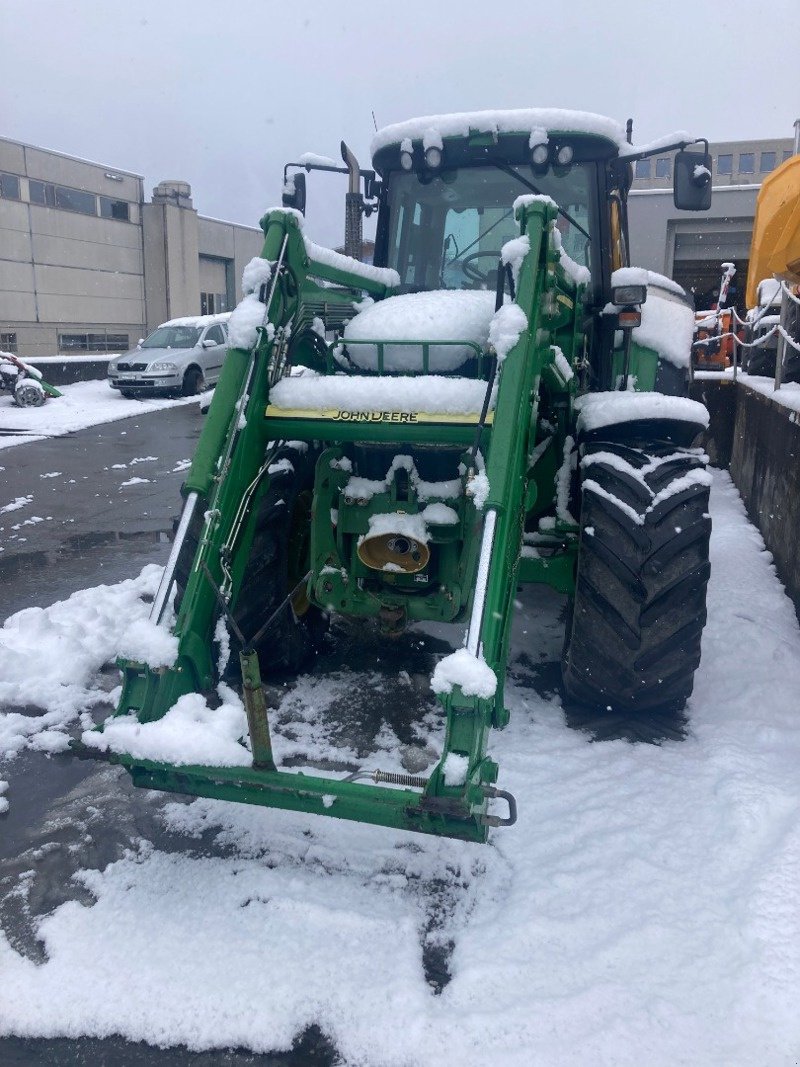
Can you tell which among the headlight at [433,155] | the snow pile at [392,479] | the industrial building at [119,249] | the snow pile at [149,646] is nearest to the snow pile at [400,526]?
the snow pile at [392,479]

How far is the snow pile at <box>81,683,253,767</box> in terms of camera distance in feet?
8.85

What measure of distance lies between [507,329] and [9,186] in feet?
88.3

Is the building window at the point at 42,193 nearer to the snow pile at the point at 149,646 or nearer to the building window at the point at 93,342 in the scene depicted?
the building window at the point at 93,342

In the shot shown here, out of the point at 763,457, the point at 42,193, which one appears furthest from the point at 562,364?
the point at 42,193

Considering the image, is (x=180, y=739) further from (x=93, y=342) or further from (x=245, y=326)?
(x=93, y=342)

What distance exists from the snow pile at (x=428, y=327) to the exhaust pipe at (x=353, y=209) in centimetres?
100

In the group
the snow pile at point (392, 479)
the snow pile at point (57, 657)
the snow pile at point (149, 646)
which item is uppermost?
the snow pile at point (392, 479)

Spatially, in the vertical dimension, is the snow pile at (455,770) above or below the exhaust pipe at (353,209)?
below

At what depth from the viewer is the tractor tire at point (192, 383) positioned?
18.6 m

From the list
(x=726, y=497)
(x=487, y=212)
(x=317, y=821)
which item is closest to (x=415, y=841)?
(x=317, y=821)

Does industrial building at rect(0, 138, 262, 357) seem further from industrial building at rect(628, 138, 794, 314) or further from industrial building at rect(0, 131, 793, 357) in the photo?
industrial building at rect(628, 138, 794, 314)

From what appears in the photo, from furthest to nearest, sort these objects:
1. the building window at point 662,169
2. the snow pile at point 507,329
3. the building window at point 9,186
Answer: the building window at point 662,169
the building window at point 9,186
the snow pile at point 507,329

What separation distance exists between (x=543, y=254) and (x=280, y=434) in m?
1.32

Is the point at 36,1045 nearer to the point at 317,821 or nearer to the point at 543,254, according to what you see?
the point at 317,821
